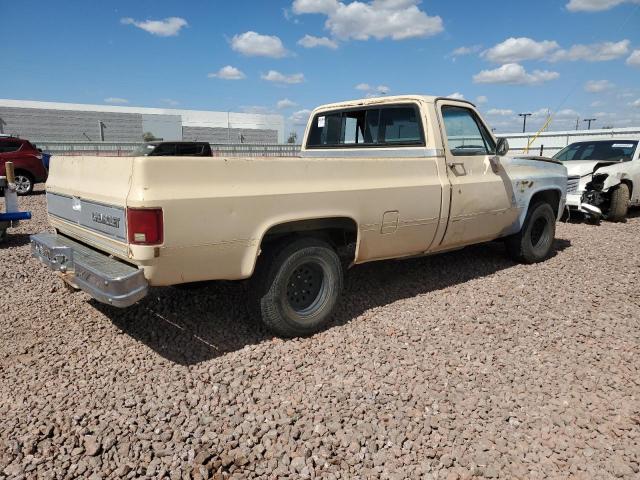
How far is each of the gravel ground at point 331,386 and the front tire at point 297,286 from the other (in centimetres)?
16

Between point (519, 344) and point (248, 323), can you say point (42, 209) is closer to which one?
point (248, 323)

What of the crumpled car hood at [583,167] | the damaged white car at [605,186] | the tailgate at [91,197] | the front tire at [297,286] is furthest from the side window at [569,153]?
the tailgate at [91,197]

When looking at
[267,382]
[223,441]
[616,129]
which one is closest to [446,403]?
[267,382]

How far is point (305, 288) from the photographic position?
12.6 feet

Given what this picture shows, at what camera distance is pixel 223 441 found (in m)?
2.57

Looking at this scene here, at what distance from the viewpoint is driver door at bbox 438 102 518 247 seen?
15.3ft

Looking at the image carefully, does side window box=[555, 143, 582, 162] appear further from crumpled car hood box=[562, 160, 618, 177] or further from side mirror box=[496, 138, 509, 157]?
side mirror box=[496, 138, 509, 157]

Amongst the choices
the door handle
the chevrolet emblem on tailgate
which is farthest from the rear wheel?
the door handle

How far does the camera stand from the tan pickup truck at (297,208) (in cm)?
293

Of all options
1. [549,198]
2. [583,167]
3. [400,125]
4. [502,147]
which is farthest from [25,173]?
[583,167]

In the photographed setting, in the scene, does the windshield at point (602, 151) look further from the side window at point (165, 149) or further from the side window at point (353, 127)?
the side window at point (165, 149)

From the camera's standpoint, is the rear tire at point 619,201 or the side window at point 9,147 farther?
the side window at point 9,147

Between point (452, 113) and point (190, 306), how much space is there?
3180 millimetres

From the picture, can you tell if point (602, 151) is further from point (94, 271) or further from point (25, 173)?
point (25, 173)
